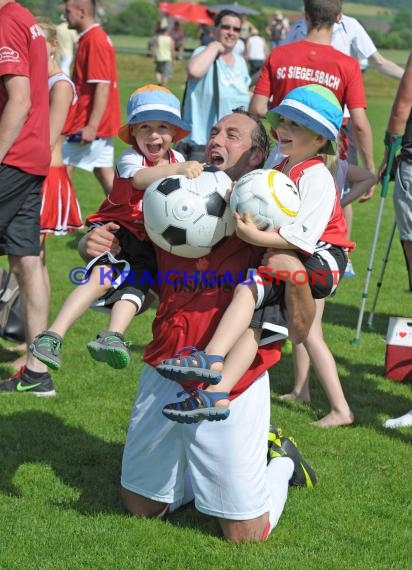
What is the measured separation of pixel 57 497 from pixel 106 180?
5797 millimetres

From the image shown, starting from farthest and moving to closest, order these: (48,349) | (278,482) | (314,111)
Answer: (278,482)
(48,349)
(314,111)

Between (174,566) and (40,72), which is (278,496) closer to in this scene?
(174,566)

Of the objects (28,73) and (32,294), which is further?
(32,294)

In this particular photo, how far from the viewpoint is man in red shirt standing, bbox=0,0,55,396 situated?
18.7ft

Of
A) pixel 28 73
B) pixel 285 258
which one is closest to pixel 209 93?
pixel 28 73

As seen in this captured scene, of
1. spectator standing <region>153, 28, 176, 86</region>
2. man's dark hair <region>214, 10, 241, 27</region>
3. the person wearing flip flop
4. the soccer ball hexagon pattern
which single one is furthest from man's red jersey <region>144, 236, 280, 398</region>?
spectator standing <region>153, 28, 176, 86</region>

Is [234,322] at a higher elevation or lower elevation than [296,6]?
higher

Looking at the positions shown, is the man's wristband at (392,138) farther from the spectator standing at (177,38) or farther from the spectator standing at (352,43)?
the spectator standing at (177,38)

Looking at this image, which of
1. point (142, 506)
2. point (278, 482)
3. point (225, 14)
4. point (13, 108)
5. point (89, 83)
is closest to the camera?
point (142, 506)

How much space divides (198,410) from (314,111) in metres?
1.33

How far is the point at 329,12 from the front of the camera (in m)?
6.79

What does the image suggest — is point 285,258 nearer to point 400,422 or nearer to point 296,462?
point 296,462

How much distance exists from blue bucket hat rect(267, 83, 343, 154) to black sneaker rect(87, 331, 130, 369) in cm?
119

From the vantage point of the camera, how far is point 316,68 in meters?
6.80
